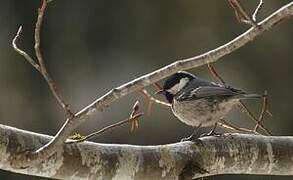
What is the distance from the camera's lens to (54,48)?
4328 millimetres

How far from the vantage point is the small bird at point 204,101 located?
1.90 m

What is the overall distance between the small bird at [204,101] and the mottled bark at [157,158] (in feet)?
1.39

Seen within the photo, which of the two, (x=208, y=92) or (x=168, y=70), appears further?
(x=208, y=92)

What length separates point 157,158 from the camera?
1.28m

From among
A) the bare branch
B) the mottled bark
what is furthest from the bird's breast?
the bare branch

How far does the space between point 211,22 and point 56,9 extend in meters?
Answer: 1.13

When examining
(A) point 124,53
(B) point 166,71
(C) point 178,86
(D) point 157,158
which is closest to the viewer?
(B) point 166,71

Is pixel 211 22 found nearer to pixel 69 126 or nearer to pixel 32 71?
pixel 32 71

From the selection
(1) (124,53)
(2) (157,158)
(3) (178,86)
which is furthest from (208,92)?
(1) (124,53)

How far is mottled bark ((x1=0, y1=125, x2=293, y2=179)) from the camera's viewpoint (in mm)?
1168

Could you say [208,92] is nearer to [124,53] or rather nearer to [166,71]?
[166,71]

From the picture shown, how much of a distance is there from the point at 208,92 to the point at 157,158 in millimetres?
705

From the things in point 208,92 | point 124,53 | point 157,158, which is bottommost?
point 124,53

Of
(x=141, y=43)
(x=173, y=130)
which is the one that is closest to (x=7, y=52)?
(x=141, y=43)
